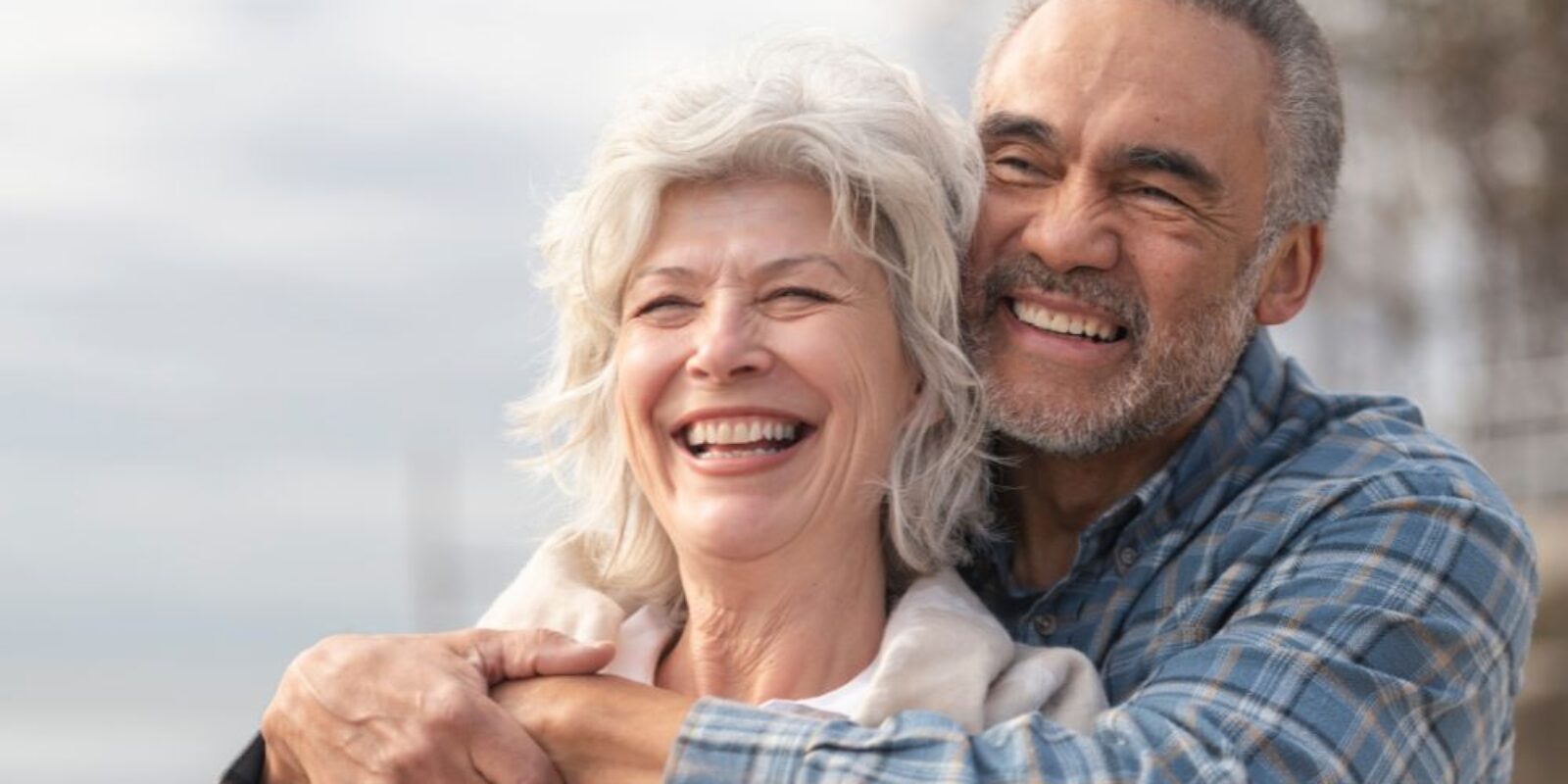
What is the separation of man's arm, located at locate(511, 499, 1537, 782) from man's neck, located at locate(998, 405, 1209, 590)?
441 millimetres

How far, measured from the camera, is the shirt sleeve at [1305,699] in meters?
2.47

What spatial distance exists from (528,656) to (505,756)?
0.17 meters

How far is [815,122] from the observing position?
9.39 ft

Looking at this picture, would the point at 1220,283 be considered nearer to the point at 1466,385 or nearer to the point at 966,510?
the point at 966,510

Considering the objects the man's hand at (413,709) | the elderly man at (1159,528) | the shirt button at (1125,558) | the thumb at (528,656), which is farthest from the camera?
the shirt button at (1125,558)

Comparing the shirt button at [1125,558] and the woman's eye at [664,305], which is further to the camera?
the shirt button at [1125,558]

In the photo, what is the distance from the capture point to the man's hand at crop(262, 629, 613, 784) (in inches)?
106

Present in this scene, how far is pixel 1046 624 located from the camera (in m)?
3.22

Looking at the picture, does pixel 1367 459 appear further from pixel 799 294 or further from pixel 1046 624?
pixel 799 294

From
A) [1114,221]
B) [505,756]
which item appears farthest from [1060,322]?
[505,756]

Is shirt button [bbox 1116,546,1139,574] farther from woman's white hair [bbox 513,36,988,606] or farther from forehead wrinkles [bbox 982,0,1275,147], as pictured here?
forehead wrinkles [bbox 982,0,1275,147]

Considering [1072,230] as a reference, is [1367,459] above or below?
below

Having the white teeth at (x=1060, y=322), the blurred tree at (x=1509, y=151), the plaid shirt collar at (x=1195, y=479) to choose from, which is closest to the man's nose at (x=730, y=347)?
the white teeth at (x=1060, y=322)

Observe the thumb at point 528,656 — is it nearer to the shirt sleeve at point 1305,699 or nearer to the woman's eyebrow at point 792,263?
the shirt sleeve at point 1305,699
